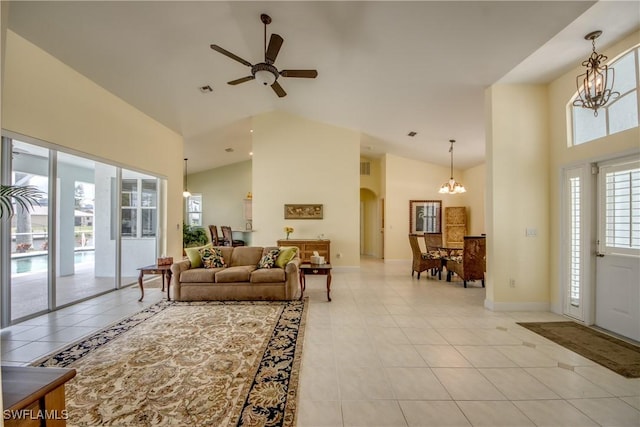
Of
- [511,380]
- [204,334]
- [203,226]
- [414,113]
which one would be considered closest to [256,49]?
[414,113]

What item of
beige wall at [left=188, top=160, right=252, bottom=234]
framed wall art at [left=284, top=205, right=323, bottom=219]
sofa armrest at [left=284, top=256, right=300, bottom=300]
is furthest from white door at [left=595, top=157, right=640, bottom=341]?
beige wall at [left=188, top=160, right=252, bottom=234]

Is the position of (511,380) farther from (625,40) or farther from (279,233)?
(279,233)

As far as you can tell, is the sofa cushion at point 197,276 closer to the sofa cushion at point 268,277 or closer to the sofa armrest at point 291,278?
the sofa cushion at point 268,277

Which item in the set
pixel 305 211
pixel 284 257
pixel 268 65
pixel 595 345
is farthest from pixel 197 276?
pixel 595 345

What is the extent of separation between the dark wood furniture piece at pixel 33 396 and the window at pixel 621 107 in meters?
5.15

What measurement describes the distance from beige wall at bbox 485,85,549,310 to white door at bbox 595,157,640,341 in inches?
26.8

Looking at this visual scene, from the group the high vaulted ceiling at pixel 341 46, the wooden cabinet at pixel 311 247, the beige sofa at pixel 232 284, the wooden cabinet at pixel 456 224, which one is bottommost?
the beige sofa at pixel 232 284

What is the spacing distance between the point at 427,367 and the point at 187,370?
2.16 m

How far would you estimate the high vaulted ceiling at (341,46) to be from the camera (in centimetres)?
312

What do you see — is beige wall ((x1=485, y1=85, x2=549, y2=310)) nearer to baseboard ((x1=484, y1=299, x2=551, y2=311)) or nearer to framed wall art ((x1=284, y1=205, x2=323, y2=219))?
baseboard ((x1=484, y1=299, x2=551, y2=311))

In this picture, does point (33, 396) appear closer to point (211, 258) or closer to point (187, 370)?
point (187, 370)

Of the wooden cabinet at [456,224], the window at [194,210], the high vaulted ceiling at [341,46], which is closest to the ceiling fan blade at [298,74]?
the high vaulted ceiling at [341,46]

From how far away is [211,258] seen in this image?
4938mm

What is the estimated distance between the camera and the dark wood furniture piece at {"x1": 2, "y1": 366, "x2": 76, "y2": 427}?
1.10 meters
